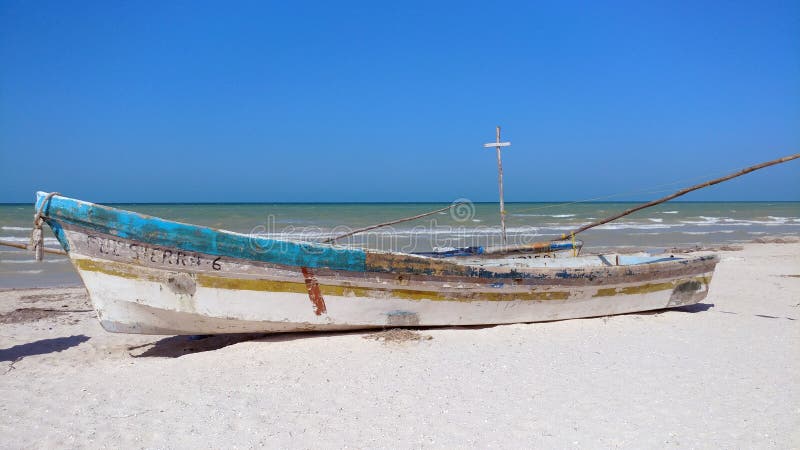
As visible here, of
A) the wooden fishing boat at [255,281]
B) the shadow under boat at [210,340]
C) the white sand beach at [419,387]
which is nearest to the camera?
the white sand beach at [419,387]

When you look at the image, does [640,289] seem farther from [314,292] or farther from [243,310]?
[243,310]

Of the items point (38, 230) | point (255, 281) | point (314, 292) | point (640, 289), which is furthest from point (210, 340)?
point (640, 289)

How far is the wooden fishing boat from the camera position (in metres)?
4.24

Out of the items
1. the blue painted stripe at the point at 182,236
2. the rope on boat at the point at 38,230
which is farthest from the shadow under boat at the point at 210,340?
the rope on boat at the point at 38,230

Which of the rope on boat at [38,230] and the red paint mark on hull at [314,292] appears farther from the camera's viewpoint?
the red paint mark on hull at [314,292]

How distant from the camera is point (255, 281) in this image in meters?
4.45

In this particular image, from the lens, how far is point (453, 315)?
5195mm

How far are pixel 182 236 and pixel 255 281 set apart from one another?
74cm

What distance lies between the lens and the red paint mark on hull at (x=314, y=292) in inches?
179

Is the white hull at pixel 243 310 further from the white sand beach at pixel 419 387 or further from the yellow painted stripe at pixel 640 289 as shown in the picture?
the yellow painted stripe at pixel 640 289

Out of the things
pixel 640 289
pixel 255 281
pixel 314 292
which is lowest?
pixel 640 289

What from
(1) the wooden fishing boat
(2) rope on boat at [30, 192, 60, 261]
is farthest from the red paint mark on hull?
(2) rope on boat at [30, 192, 60, 261]

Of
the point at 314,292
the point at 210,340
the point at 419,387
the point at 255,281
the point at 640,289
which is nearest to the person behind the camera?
the point at 419,387

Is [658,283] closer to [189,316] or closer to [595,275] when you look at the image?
[595,275]
